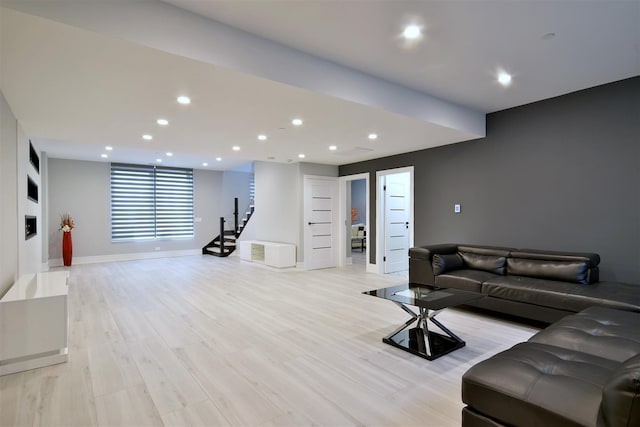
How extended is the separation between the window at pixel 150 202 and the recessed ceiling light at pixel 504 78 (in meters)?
8.77

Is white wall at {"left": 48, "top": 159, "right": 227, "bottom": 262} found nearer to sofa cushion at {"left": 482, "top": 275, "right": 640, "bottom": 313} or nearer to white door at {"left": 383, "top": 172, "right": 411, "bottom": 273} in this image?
white door at {"left": 383, "top": 172, "right": 411, "bottom": 273}

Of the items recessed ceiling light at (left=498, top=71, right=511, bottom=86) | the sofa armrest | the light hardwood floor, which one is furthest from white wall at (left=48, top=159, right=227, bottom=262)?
recessed ceiling light at (left=498, top=71, right=511, bottom=86)

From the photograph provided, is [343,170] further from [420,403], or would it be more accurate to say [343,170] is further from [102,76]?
[420,403]

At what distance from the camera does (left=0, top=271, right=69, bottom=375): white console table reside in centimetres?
255

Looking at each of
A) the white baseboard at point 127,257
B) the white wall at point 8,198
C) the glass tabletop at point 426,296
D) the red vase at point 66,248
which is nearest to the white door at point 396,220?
the glass tabletop at point 426,296

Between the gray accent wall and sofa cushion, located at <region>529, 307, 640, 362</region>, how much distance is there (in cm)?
169

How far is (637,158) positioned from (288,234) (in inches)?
238

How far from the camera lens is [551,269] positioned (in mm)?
3744

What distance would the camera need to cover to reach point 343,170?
25.4ft

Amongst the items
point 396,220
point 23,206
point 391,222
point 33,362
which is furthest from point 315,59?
point 396,220

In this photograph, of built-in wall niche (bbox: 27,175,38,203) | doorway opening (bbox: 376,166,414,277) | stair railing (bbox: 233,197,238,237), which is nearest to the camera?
built-in wall niche (bbox: 27,175,38,203)

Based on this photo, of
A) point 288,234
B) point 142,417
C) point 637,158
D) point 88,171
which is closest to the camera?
point 142,417

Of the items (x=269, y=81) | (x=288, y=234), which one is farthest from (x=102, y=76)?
(x=288, y=234)

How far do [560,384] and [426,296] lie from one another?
1686mm
